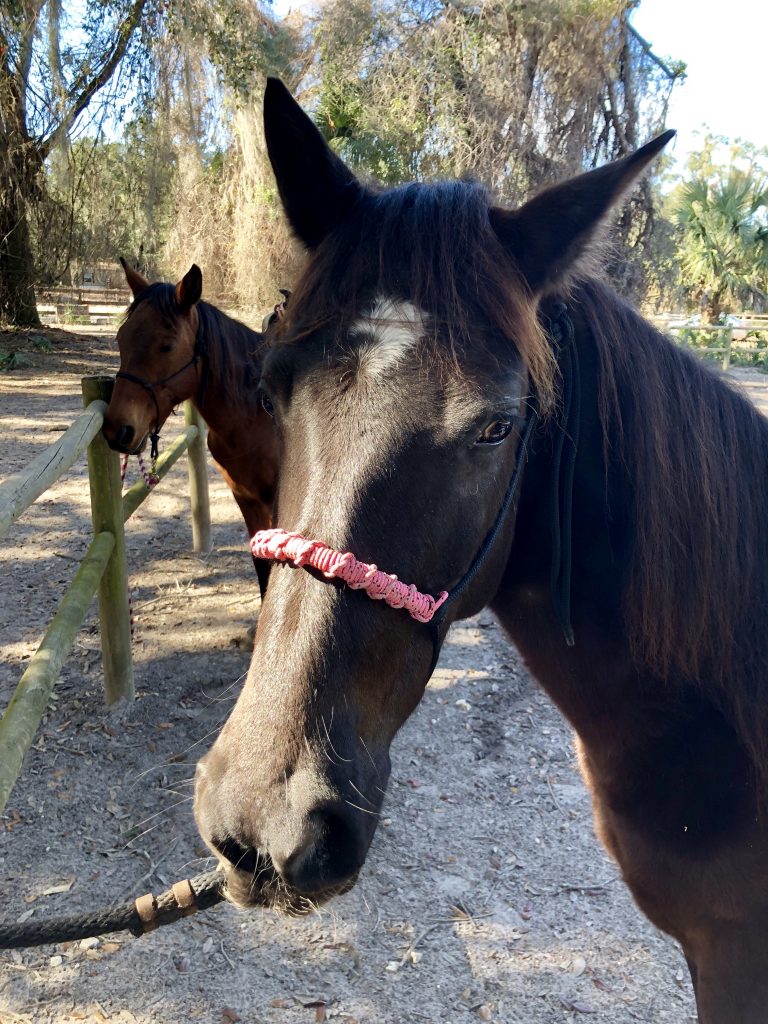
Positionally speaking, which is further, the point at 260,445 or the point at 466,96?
the point at 466,96

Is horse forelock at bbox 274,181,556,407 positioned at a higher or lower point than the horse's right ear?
lower

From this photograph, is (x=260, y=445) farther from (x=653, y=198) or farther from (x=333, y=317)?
(x=653, y=198)

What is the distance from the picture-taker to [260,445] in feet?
14.3

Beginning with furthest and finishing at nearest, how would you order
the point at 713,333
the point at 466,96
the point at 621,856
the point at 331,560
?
the point at 713,333 < the point at 466,96 < the point at 621,856 < the point at 331,560

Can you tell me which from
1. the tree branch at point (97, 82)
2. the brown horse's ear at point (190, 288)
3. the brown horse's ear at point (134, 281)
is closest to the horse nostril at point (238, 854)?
the brown horse's ear at point (190, 288)

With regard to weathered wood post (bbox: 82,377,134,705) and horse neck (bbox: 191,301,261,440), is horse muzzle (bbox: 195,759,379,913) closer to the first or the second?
weathered wood post (bbox: 82,377,134,705)

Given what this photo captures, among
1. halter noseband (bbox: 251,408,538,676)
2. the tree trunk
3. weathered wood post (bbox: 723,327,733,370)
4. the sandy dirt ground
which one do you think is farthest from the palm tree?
halter noseband (bbox: 251,408,538,676)

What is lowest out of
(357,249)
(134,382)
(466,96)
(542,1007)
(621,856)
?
(542,1007)

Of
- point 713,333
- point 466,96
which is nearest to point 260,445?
point 466,96

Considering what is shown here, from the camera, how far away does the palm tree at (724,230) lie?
26.7 meters

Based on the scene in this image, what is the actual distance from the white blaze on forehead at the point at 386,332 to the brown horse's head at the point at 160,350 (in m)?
3.05

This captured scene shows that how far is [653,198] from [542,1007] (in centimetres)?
1009

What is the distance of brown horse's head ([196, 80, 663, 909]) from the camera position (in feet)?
3.34

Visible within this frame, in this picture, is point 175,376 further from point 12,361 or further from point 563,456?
point 12,361
